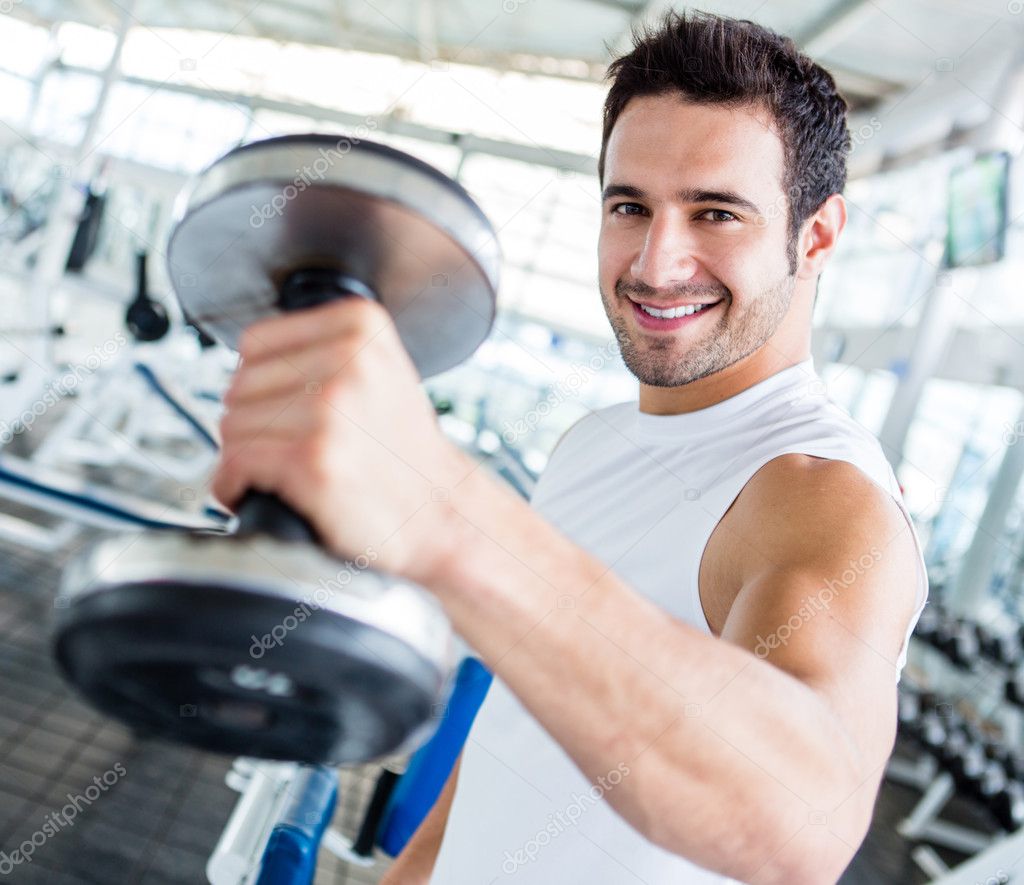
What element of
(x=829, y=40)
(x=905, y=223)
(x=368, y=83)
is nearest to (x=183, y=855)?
(x=829, y=40)

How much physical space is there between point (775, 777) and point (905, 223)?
8.58 m

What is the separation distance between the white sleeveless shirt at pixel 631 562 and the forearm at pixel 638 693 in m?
0.28

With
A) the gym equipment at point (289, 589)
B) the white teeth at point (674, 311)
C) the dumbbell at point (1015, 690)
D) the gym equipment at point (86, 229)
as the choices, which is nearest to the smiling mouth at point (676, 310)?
the white teeth at point (674, 311)

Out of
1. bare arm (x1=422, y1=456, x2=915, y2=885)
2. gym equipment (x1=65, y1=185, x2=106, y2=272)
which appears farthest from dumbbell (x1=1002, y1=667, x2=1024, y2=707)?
gym equipment (x1=65, y1=185, x2=106, y2=272)

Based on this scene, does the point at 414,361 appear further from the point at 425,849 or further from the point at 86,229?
the point at 86,229

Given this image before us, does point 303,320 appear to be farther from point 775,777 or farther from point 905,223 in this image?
point 905,223

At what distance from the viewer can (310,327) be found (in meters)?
0.41

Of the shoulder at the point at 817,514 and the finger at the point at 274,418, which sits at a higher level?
the finger at the point at 274,418

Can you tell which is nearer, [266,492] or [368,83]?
[266,492]

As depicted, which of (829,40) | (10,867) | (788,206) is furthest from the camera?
(829,40)

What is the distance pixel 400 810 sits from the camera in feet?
4.92

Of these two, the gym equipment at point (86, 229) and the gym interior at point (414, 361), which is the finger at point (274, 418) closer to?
the gym interior at point (414, 361)

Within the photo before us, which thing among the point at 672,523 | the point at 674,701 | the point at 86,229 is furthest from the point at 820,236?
the point at 86,229

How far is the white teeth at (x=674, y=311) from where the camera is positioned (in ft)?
3.27
